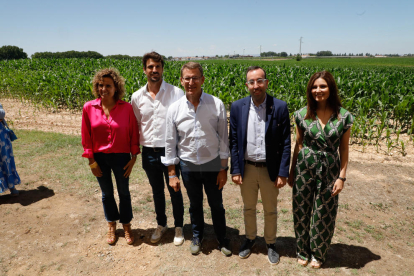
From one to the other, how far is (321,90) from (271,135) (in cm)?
62

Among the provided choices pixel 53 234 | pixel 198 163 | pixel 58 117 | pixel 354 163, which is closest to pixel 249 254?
pixel 198 163

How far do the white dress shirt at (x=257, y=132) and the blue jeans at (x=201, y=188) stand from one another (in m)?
0.39

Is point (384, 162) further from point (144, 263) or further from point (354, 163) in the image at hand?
point (144, 263)

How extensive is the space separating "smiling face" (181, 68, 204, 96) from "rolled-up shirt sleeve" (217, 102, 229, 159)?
1.02 feet

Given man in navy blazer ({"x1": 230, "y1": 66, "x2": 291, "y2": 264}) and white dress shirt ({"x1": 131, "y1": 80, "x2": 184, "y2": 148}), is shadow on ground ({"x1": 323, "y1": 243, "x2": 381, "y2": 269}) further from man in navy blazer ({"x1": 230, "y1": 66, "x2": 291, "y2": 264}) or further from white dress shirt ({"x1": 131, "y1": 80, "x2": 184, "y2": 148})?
white dress shirt ({"x1": 131, "y1": 80, "x2": 184, "y2": 148})

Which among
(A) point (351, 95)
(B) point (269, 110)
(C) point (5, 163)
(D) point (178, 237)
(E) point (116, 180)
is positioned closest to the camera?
(B) point (269, 110)

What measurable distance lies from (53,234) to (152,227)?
132cm

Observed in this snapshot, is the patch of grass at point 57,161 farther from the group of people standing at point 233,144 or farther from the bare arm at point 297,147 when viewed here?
the bare arm at point 297,147

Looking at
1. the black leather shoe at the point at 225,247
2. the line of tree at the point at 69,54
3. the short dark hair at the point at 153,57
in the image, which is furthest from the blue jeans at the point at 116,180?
the line of tree at the point at 69,54

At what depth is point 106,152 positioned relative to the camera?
10.1 ft

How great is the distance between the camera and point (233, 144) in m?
2.87

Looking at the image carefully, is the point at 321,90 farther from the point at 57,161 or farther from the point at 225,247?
the point at 57,161

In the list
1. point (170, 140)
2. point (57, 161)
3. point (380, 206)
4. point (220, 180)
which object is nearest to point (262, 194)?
point (220, 180)

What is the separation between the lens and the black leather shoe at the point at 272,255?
9.89 ft
